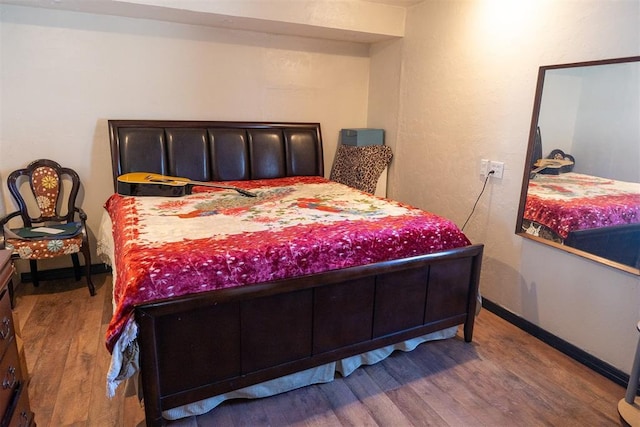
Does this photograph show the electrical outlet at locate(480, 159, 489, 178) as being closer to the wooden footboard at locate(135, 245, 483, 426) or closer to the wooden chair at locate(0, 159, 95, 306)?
the wooden footboard at locate(135, 245, 483, 426)

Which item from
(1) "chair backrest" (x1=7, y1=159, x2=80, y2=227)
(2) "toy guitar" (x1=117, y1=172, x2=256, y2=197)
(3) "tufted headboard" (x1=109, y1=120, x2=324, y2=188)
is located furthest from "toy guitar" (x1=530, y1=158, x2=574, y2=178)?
(1) "chair backrest" (x1=7, y1=159, x2=80, y2=227)

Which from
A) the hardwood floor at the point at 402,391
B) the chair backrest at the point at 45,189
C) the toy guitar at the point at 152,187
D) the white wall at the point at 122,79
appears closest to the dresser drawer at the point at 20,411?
the hardwood floor at the point at 402,391

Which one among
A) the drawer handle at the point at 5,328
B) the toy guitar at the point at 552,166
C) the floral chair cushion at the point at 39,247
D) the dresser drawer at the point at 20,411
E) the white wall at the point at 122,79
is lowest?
the dresser drawer at the point at 20,411

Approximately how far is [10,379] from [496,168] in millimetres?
2967

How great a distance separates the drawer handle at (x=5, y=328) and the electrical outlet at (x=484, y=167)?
9.63ft

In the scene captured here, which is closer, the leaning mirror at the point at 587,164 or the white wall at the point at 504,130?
the leaning mirror at the point at 587,164

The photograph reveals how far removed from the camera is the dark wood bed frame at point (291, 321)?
1.76m

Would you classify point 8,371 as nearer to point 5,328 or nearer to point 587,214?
point 5,328

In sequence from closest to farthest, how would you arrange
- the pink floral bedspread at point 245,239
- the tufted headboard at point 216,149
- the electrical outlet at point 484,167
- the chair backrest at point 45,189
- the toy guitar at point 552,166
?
the pink floral bedspread at point 245,239, the toy guitar at point 552,166, the electrical outlet at point 484,167, the chair backrest at point 45,189, the tufted headboard at point 216,149

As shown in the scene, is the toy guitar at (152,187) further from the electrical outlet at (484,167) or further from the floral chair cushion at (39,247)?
the electrical outlet at (484,167)

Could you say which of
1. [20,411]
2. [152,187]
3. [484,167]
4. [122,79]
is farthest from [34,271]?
[484,167]

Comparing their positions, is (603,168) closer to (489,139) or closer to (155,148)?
(489,139)

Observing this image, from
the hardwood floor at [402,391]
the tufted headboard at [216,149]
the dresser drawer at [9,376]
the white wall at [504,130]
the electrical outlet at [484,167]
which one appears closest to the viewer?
the dresser drawer at [9,376]

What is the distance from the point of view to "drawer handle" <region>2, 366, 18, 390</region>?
139cm
